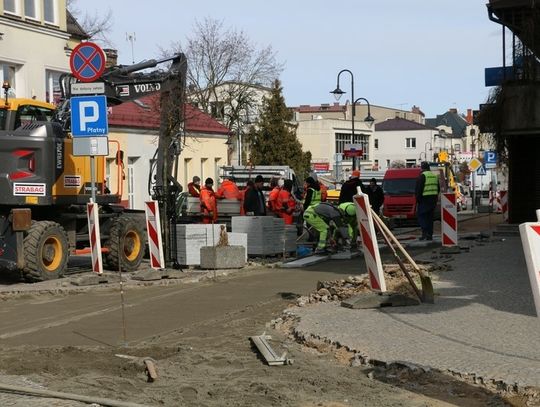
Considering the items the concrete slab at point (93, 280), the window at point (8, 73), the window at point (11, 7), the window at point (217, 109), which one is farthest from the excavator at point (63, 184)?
the window at point (217, 109)

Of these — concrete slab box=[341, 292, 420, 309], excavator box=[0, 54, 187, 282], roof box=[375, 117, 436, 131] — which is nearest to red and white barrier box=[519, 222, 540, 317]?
concrete slab box=[341, 292, 420, 309]

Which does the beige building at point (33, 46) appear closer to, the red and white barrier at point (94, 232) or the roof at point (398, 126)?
the red and white barrier at point (94, 232)

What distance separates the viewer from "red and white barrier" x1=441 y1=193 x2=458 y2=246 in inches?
732

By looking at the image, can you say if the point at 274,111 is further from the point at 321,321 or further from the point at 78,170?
the point at 321,321

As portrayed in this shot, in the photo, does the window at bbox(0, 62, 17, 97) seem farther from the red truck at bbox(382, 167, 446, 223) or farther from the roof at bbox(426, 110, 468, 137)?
the roof at bbox(426, 110, 468, 137)

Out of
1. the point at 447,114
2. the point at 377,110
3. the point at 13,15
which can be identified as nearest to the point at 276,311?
the point at 13,15

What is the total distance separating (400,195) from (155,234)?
70.2 feet

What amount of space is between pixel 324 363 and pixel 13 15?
1000 inches

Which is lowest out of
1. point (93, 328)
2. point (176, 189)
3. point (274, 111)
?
point (93, 328)

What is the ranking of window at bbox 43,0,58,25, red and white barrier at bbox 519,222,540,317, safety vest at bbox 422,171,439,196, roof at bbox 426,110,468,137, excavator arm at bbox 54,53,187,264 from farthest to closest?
1. roof at bbox 426,110,468,137
2. window at bbox 43,0,58,25
3. safety vest at bbox 422,171,439,196
4. excavator arm at bbox 54,53,187,264
5. red and white barrier at bbox 519,222,540,317

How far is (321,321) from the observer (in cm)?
991

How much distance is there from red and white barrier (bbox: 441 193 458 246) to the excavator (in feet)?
18.7

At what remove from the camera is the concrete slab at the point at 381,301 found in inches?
424

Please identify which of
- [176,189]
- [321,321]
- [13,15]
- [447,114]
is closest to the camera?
[321,321]
